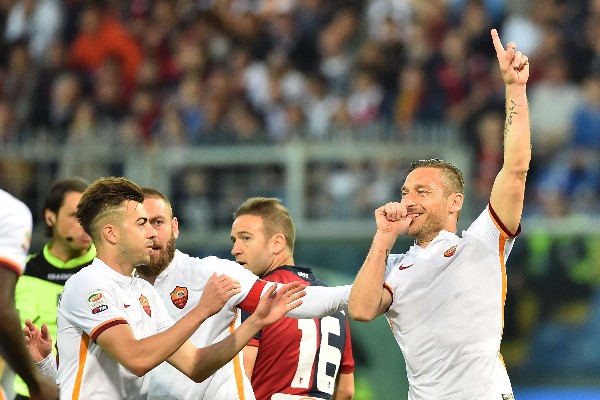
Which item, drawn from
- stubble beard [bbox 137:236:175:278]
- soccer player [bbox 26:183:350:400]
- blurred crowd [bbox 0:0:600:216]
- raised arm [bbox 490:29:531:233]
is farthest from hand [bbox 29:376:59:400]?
blurred crowd [bbox 0:0:600:216]

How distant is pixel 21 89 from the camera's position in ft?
49.0

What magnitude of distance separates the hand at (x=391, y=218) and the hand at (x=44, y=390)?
5.68 ft

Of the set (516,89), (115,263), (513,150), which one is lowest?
(115,263)

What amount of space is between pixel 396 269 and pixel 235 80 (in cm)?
850

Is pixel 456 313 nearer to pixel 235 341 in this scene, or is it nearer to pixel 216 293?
pixel 235 341

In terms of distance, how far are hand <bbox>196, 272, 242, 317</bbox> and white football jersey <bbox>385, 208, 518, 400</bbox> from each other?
101 cm

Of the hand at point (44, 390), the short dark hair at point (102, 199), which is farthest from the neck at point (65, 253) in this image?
the hand at point (44, 390)

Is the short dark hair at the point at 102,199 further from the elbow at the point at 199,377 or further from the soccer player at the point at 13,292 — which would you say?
the elbow at the point at 199,377

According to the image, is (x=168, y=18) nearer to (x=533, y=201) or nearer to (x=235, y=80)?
(x=235, y=80)

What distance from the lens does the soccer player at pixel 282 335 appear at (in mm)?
6766

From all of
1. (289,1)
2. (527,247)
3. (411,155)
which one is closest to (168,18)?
(289,1)

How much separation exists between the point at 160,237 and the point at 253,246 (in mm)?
747

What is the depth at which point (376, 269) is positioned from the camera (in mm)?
5660

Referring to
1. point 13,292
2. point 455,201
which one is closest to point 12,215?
point 13,292
